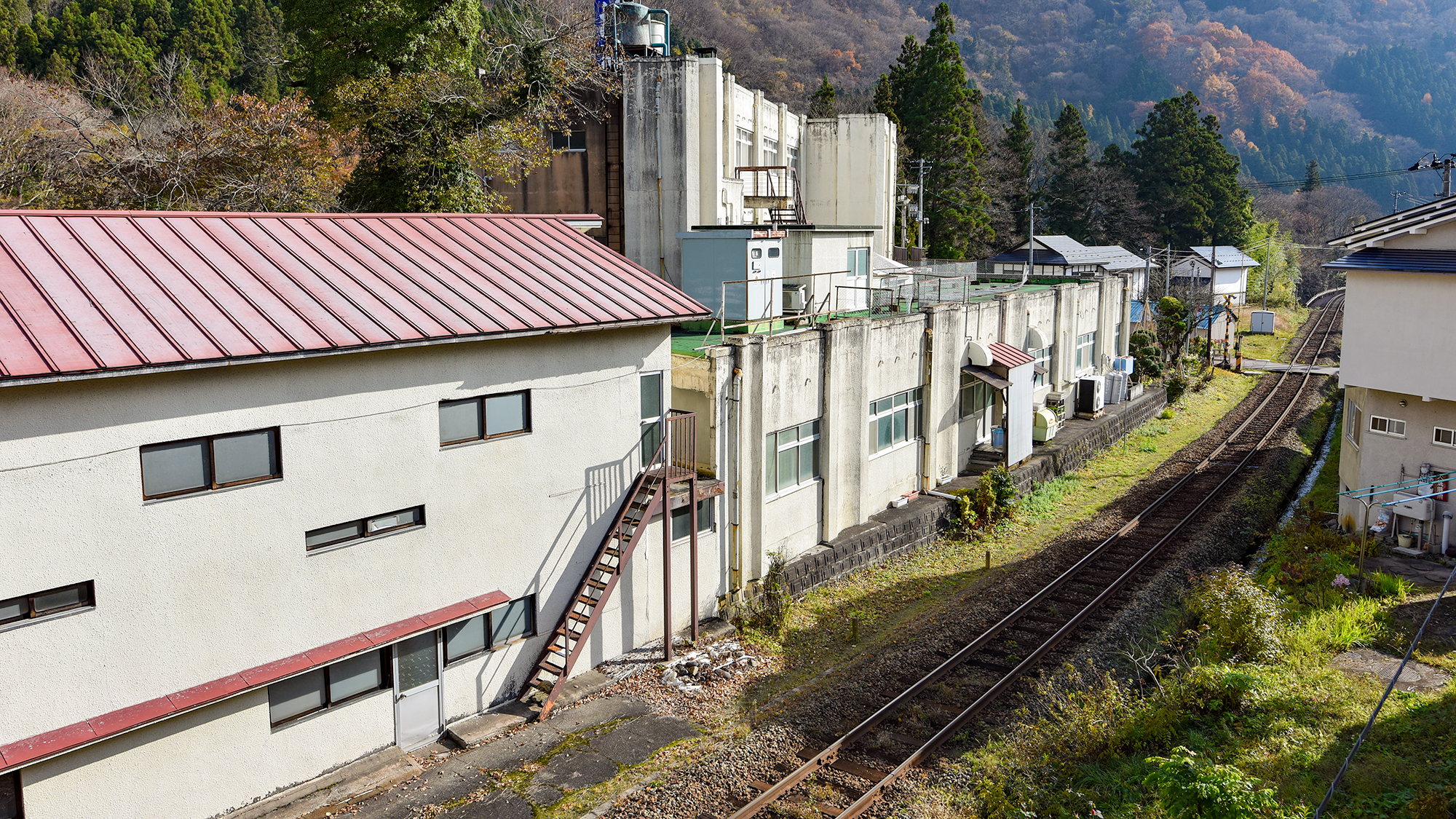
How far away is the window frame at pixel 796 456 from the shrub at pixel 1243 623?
760cm

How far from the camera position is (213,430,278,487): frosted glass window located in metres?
10.4

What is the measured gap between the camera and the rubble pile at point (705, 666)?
1466 cm

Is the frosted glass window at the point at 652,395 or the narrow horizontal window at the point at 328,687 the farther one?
the frosted glass window at the point at 652,395

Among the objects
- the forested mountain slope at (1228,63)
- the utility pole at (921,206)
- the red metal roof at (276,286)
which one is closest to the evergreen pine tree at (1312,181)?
the forested mountain slope at (1228,63)

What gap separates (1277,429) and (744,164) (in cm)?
2145

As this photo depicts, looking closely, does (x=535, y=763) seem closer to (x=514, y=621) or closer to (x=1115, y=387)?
(x=514, y=621)

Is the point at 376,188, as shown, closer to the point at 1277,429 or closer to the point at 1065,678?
the point at 1065,678

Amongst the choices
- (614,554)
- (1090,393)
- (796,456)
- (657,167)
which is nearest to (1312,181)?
(1090,393)

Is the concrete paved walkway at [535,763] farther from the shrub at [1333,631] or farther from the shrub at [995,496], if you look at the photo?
the shrub at [995,496]

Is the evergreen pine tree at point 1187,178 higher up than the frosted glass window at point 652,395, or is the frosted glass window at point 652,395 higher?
the evergreen pine tree at point 1187,178

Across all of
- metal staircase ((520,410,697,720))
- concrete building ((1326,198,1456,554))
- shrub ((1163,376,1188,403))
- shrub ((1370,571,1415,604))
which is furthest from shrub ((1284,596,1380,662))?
shrub ((1163,376,1188,403))

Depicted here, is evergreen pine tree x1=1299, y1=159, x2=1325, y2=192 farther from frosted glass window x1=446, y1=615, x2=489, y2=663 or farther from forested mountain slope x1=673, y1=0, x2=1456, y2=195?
frosted glass window x1=446, y1=615, x2=489, y2=663

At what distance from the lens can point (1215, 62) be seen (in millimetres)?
147625

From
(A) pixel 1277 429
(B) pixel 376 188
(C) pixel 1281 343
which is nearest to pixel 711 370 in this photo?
(B) pixel 376 188
